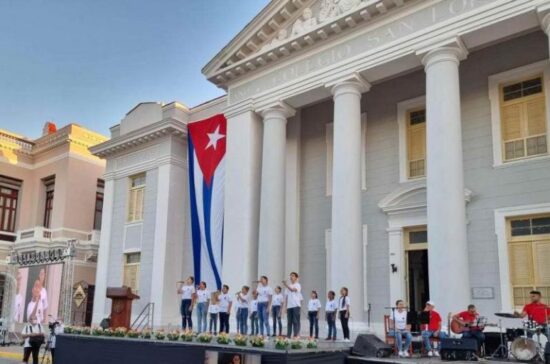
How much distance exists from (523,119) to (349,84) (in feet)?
15.5

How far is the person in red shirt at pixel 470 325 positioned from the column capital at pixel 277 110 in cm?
878

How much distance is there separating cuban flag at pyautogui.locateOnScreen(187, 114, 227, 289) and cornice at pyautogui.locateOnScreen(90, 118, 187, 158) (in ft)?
6.42

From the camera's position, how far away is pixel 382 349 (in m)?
10.7

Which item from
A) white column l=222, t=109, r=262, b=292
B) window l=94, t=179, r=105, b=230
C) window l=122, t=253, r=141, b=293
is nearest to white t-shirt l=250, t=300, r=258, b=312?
white column l=222, t=109, r=262, b=292

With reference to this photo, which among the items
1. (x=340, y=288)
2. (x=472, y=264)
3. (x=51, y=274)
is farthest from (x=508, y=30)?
(x=51, y=274)

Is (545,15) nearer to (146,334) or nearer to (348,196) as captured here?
(348,196)

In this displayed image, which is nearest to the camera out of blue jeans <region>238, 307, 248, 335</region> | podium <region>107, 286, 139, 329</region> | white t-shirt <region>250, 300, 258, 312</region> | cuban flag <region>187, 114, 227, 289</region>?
white t-shirt <region>250, 300, 258, 312</region>

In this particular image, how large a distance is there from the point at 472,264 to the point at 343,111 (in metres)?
5.43

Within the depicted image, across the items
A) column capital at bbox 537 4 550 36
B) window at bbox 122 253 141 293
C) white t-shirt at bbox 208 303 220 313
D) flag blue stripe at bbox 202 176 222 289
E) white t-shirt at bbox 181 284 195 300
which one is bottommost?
white t-shirt at bbox 208 303 220 313

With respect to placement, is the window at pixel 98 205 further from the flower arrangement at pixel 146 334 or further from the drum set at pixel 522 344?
the drum set at pixel 522 344

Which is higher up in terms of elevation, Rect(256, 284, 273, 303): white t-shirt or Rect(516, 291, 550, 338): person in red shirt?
Rect(256, 284, 273, 303): white t-shirt

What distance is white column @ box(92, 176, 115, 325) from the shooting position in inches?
901

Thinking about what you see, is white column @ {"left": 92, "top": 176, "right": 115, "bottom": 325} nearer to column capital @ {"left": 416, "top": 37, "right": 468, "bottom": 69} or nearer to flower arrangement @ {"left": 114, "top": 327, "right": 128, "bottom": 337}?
flower arrangement @ {"left": 114, "top": 327, "right": 128, "bottom": 337}

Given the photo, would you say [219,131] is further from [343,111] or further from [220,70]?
[343,111]
